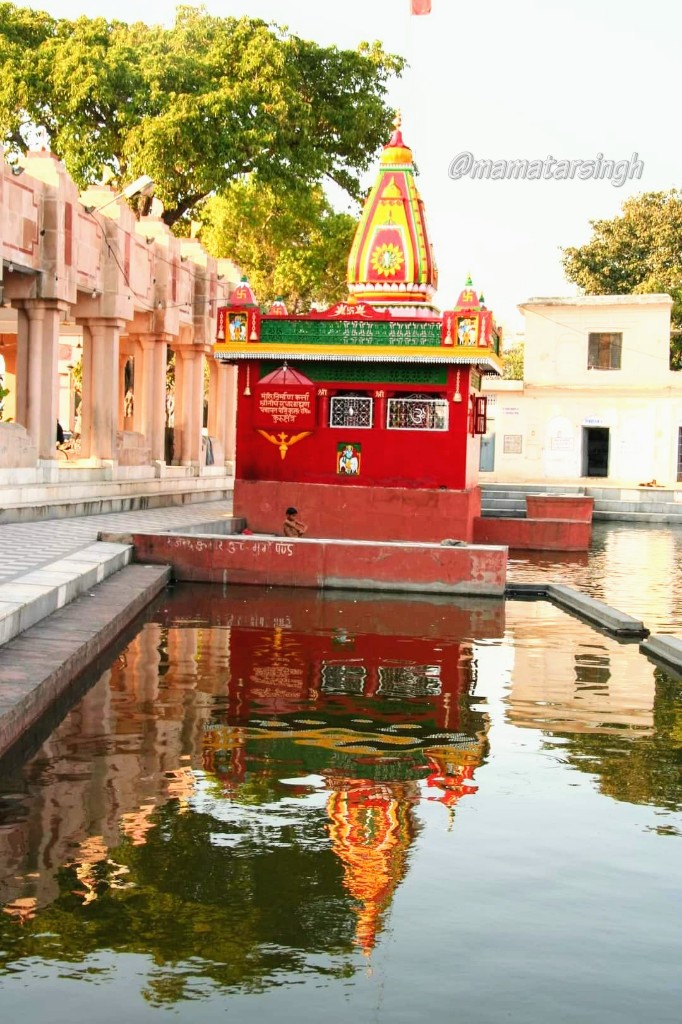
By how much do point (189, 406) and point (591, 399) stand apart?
16.2 meters

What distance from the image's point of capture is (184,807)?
666 cm

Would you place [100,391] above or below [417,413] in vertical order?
above

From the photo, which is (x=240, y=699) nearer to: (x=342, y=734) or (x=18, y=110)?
(x=342, y=734)

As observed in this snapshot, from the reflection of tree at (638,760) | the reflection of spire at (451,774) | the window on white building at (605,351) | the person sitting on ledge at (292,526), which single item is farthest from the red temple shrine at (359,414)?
the window on white building at (605,351)

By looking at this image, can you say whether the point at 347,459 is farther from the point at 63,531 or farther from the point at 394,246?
the point at 63,531

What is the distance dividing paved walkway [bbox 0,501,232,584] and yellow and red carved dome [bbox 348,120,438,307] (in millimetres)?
5435

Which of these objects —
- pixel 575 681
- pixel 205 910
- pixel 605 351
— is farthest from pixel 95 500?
pixel 605 351

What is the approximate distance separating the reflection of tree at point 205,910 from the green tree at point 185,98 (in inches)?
1279

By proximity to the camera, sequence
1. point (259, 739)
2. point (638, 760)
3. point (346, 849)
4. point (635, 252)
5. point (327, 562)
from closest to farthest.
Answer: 1. point (346, 849)
2. point (638, 760)
3. point (259, 739)
4. point (327, 562)
5. point (635, 252)

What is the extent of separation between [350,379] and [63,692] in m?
12.9

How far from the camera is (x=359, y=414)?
2162 centimetres

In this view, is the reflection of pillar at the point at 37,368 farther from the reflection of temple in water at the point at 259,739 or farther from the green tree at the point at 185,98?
the green tree at the point at 185,98

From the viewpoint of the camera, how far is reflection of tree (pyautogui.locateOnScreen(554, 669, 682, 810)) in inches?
287

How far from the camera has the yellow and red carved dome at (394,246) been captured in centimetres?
2281
